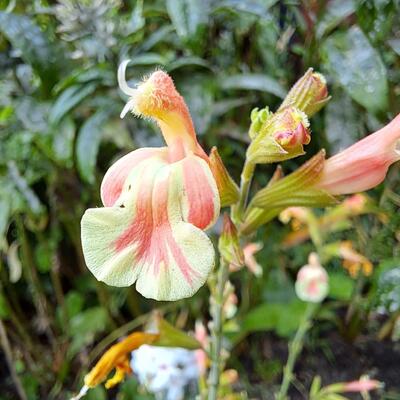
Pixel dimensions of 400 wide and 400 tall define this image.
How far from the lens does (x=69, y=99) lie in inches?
28.2

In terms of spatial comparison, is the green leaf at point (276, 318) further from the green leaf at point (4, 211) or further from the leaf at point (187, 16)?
the leaf at point (187, 16)

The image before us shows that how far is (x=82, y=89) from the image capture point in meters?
0.72

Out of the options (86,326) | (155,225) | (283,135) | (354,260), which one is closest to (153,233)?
(155,225)

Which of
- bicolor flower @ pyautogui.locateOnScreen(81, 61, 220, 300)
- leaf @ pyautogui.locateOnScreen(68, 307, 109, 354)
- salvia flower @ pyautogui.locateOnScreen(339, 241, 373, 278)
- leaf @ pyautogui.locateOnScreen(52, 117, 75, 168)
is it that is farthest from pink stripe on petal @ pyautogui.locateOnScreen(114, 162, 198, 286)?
leaf @ pyautogui.locateOnScreen(68, 307, 109, 354)

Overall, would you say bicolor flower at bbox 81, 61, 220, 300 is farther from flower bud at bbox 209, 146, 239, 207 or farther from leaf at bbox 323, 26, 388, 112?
leaf at bbox 323, 26, 388, 112

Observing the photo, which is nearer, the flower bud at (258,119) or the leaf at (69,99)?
the flower bud at (258,119)

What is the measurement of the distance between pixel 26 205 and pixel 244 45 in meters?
0.41

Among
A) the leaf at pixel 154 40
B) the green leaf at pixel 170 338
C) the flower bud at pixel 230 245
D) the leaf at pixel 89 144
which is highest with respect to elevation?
the leaf at pixel 154 40

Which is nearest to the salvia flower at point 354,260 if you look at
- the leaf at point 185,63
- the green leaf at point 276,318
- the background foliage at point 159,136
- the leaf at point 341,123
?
the background foliage at point 159,136

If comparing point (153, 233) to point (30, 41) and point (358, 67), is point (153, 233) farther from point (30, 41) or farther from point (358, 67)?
point (30, 41)

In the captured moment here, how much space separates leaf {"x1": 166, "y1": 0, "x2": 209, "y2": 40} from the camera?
619mm

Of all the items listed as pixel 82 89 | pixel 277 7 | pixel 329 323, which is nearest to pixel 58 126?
pixel 82 89

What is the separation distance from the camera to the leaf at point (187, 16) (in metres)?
0.62

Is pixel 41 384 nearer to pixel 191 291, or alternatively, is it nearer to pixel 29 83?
pixel 29 83
